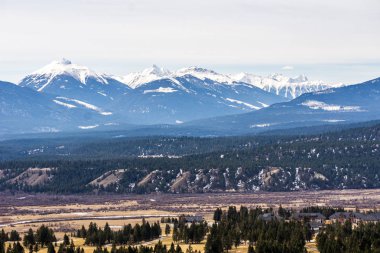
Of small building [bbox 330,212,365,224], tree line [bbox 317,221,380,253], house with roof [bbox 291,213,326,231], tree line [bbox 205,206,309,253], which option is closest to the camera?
tree line [bbox 317,221,380,253]

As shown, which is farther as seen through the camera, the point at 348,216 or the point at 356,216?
the point at 356,216

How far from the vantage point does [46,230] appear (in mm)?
149875

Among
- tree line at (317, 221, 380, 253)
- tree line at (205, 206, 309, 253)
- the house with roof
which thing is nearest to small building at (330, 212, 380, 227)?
the house with roof

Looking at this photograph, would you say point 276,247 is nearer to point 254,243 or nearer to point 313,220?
point 254,243

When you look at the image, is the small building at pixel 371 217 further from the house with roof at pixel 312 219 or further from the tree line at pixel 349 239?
the tree line at pixel 349 239

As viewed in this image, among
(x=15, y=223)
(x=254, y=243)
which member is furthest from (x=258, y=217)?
(x=15, y=223)

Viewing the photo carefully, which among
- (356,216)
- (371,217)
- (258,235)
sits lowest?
(371,217)

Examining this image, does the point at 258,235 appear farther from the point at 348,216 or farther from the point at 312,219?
the point at 348,216

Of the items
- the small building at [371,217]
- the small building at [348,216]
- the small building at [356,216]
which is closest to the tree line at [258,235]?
the small building at [348,216]

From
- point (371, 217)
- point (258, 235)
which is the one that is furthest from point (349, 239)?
point (371, 217)

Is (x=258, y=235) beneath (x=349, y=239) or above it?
above

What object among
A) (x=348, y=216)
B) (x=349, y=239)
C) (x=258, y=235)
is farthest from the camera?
(x=348, y=216)

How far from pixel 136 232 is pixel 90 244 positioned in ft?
26.0

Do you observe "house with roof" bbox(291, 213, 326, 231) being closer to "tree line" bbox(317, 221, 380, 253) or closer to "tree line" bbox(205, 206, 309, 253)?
"tree line" bbox(205, 206, 309, 253)
